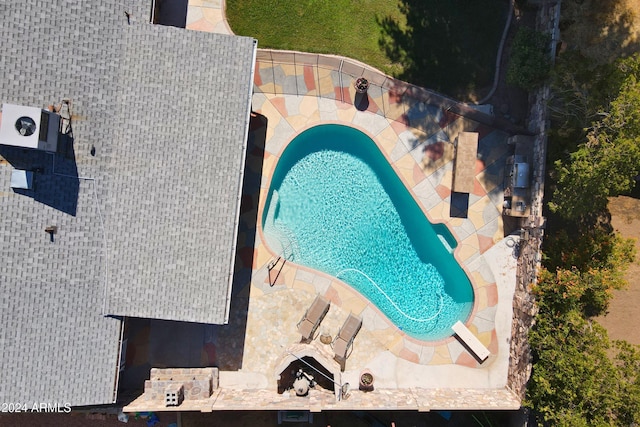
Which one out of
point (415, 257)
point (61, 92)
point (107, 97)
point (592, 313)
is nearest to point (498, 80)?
point (415, 257)

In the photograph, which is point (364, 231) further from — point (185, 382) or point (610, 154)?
point (185, 382)

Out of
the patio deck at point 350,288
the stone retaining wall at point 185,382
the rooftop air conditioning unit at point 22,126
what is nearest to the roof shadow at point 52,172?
the rooftop air conditioning unit at point 22,126

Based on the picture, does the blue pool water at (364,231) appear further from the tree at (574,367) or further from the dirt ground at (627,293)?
the dirt ground at (627,293)

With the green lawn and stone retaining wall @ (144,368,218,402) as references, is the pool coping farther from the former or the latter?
stone retaining wall @ (144,368,218,402)

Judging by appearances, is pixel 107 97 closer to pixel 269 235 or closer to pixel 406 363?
pixel 269 235

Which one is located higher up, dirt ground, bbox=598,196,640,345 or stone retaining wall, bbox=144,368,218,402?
dirt ground, bbox=598,196,640,345

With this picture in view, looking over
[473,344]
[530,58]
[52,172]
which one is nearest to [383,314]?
[473,344]

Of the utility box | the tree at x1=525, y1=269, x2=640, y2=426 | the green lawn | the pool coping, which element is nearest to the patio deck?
the pool coping
